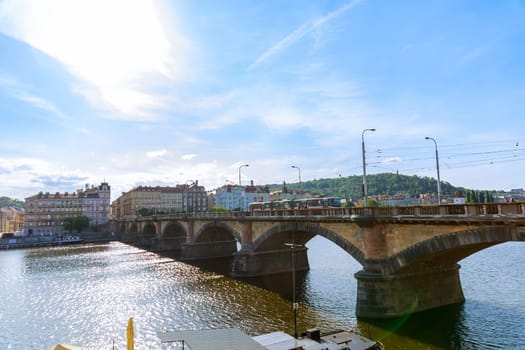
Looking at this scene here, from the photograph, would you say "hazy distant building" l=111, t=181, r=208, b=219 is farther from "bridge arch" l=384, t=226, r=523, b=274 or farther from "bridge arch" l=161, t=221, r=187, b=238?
"bridge arch" l=384, t=226, r=523, b=274

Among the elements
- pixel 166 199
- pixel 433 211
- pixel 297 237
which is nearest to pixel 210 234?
pixel 297 237

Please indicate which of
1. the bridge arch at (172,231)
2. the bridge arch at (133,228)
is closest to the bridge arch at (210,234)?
the bridge arch at (172,231)

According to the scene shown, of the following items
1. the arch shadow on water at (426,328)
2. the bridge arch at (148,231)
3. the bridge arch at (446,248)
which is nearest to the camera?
the bridge arch at (446,248)

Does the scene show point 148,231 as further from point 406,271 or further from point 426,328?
point 426,328

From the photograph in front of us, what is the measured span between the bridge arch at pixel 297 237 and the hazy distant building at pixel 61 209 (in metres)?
123

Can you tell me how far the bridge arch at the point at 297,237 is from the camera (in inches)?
1209

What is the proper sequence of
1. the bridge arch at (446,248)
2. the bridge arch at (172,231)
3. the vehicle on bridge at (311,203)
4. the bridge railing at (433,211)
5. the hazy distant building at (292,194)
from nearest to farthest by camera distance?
the bridge railing at (433,211)
the bridge arch at (446,248)
the vehicle on bridge at (311,203)
the bridge arch at (172,231)
the hazy distant building at (292,194)

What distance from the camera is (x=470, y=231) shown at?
21.3m

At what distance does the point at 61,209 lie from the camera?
153 m

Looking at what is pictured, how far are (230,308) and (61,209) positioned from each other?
146 meters

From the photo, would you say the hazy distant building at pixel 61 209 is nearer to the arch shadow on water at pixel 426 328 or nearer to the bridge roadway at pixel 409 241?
the bridge roadway at pixel 409 241

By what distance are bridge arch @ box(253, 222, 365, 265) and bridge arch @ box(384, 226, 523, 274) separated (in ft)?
11.9

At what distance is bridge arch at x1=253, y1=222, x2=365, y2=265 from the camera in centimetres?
3070

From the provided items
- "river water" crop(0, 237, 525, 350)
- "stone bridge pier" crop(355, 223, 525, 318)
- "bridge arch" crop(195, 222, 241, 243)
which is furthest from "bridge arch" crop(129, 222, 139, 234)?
"stone bridge pier" crop(355, 223, 525, 318)
